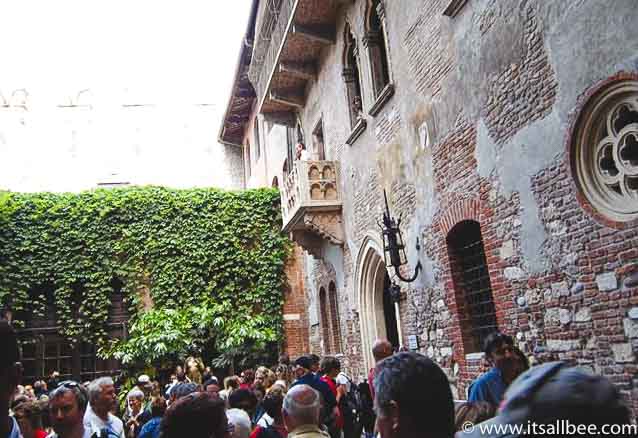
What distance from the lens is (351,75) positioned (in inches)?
453

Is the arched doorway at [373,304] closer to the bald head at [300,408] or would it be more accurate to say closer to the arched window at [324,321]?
the arched window at [324,321]

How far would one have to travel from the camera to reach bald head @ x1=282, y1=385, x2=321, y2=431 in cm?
338

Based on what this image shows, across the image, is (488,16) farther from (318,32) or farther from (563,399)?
(318,32)

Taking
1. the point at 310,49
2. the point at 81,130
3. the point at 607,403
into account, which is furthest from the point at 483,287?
the point at 81,130

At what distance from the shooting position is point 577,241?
504 cm

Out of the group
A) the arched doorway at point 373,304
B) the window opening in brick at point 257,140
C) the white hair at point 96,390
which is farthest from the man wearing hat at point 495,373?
the window opening in brick at point 257,140

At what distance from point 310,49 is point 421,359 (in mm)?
12083

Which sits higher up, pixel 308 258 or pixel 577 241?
pixel 308 258

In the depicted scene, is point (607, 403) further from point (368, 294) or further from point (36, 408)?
point (368, 294)

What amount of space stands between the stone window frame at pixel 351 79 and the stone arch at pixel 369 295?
257 cm

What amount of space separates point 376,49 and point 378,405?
Result: 9350mm

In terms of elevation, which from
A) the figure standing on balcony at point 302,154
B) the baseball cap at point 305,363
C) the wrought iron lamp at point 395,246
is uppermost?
the figure standing on balcony at point 302,154

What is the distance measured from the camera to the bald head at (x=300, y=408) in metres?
3.38

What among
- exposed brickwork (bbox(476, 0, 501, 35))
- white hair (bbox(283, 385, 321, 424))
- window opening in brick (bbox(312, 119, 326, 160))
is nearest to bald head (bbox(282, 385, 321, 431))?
white hair (bbox(283, 385, 321, 424))
